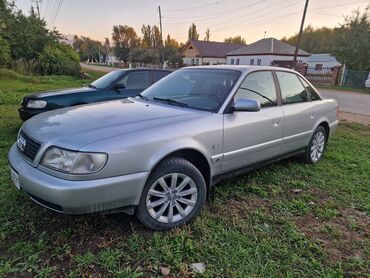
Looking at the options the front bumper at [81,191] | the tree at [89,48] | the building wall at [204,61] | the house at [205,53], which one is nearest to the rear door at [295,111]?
the front bumper at [81,191]

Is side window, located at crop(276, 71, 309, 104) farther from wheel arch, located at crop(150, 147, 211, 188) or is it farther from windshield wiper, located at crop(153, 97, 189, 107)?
wheel arch, located at crop(150, 147, 211, 188)

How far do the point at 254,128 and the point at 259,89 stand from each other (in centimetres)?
59

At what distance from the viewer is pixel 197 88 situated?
3746 mm

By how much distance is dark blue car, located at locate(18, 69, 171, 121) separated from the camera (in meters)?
5.66

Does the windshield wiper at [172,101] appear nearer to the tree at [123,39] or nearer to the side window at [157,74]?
the side window at [157,74]

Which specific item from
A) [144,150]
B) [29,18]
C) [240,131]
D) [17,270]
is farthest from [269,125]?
[29,18]

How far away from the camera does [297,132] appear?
14.5 ft

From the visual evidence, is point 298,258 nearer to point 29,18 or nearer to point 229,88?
point 229,88

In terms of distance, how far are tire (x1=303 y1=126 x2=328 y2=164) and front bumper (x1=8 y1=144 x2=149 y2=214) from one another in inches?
127

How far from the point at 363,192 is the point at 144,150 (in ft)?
10.2

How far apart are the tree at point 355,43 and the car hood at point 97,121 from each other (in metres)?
30.5

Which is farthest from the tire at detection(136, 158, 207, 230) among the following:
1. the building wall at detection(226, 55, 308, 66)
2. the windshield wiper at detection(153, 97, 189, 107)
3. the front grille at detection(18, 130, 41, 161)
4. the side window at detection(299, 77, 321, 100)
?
the building wall at detection(226, 55, 308, 66)

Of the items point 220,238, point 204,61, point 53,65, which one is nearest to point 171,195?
point 220,238

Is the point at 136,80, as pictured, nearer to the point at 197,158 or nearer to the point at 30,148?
the point at 197,158
